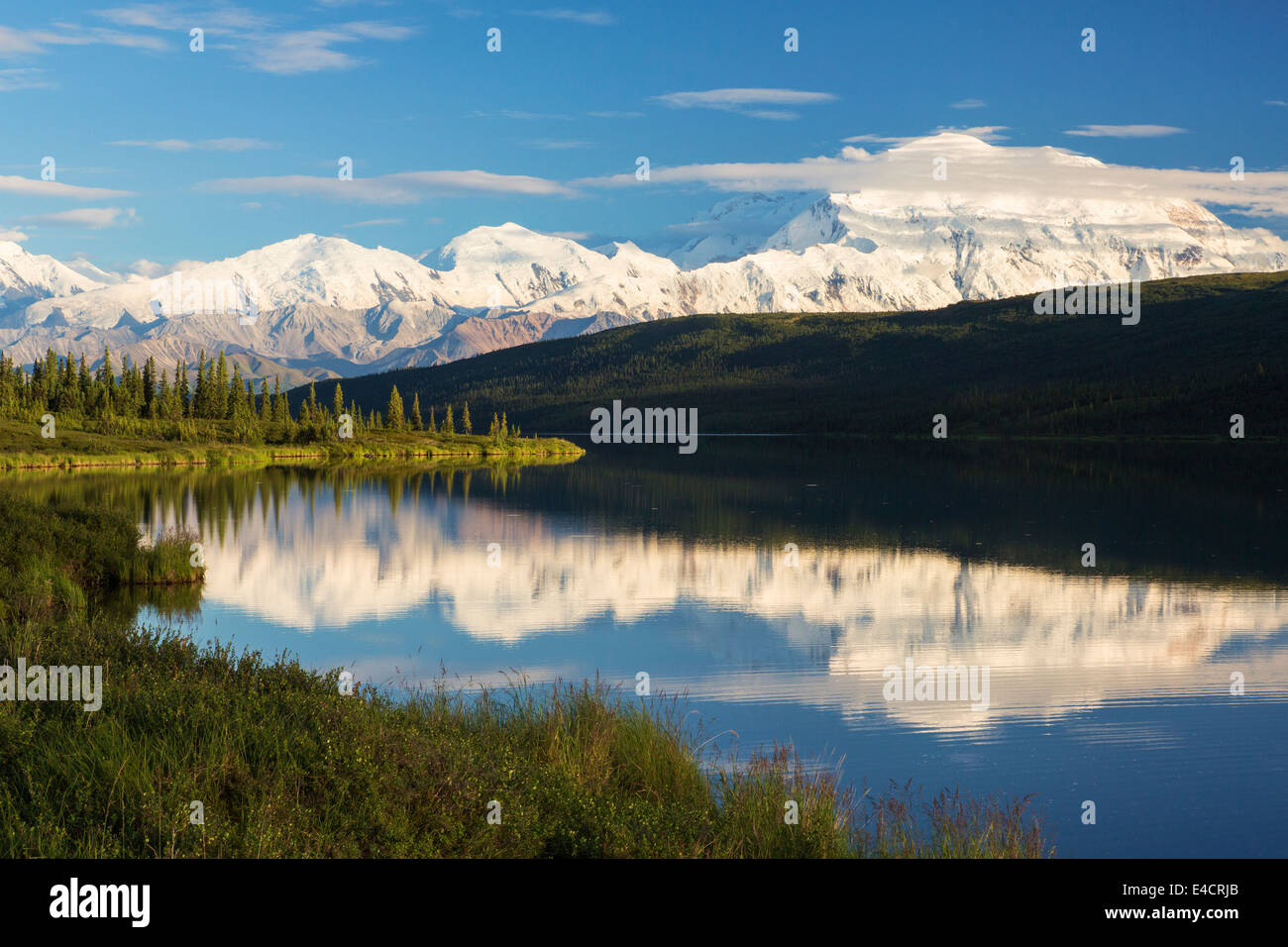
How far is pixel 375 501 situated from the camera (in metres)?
61.5

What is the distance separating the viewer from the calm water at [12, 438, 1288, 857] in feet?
50.4

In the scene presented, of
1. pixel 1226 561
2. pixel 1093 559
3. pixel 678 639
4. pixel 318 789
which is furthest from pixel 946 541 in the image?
pixel 318 789

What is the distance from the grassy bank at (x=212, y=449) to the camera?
9250 cm

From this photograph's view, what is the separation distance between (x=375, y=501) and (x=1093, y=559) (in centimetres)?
3865

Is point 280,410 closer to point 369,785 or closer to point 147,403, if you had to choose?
point 147,403

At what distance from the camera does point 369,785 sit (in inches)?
380

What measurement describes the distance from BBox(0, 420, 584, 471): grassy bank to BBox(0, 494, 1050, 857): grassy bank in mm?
83103

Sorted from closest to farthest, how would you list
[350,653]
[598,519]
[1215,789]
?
[1215,789] → [350,653] → [598,519]

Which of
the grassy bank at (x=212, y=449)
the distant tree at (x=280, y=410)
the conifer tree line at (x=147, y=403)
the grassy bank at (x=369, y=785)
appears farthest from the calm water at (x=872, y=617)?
the distant tree at (x=280, y=410)

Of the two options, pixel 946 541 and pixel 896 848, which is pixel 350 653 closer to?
pixel 896 848

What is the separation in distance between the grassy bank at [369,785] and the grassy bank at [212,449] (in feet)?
273

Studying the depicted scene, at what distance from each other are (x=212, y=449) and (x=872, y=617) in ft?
311

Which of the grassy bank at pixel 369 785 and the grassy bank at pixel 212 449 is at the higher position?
the grassy bank at pixel 212 449

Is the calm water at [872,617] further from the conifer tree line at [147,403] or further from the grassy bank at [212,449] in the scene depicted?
the conifer tree line at [147,403]
